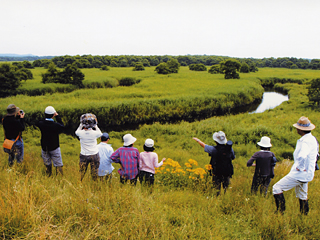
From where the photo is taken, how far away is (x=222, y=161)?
4.54 meters

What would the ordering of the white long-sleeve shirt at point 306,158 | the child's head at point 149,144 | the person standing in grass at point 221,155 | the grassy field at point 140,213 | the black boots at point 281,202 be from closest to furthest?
the grassy field at point 140,213 → the white long-sleeve shirt at point 306,158 → the black boots at point 281,202 → the person standing in grass at point 221,155 → the child's head at point 149,144

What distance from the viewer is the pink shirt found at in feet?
15.1

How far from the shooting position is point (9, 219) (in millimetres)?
2533

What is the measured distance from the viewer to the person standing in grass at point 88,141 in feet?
15.1

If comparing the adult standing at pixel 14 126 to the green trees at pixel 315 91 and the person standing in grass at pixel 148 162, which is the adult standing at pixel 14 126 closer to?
the person standing in grass at pixel 148 162

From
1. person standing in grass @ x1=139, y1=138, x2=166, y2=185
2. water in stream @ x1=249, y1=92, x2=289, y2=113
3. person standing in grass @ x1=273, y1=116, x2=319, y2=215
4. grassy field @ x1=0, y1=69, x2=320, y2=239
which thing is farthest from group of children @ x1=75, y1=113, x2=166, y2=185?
water in stream @ x1=249, y1=92, x2=289, y2=113

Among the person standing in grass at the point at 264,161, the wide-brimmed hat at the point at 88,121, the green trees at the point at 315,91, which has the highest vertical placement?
the green trees at the point at 315,91

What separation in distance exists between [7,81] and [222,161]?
2390 centimetres

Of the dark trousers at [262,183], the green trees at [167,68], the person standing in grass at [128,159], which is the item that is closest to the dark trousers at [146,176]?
the person standing in grass at [128,159]

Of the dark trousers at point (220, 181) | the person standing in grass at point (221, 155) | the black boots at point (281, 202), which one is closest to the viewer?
the black boots at point (281, 202)

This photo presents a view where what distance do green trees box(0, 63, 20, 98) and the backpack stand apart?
2348 cm

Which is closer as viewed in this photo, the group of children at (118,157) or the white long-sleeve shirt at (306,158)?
the white long-sleeve shirt at (306,158)

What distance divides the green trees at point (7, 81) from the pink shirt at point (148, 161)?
2221 cm

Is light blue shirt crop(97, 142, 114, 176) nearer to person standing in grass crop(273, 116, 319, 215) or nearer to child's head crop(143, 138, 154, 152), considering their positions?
child's head crop(143, 138, 154, 152)
